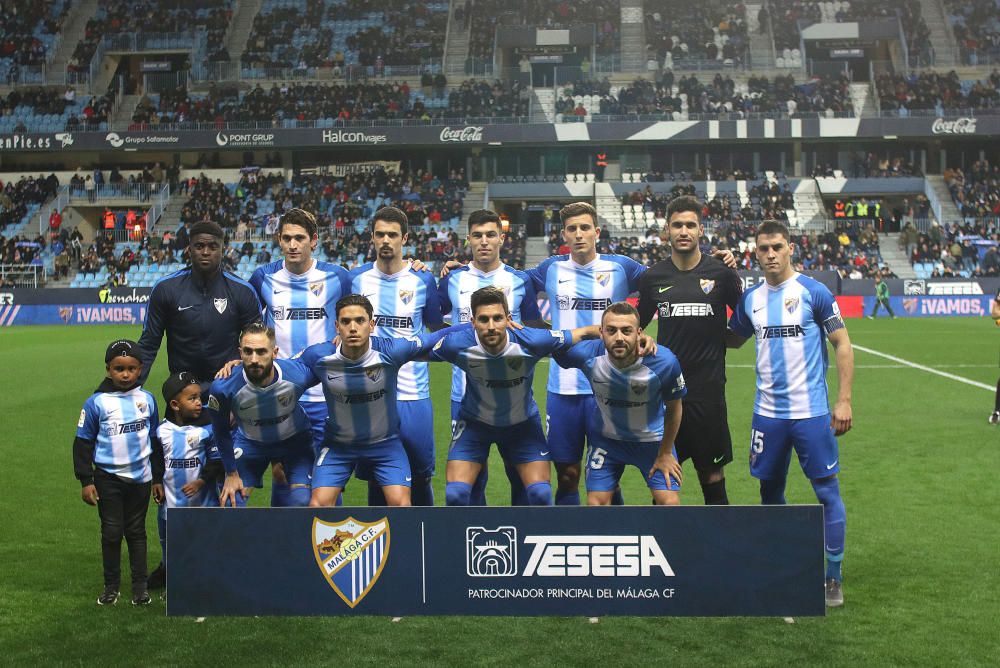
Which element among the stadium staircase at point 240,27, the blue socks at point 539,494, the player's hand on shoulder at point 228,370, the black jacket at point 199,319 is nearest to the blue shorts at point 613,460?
the blue socks at point 539,494

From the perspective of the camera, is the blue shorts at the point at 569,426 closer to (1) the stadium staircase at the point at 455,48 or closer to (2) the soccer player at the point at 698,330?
(2) the soccer player at the point at 698,330

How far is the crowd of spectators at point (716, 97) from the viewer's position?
149 ft

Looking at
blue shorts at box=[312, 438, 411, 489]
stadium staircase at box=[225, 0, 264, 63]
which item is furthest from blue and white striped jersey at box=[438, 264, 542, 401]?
stadium staircase at box=[225, 0, 264, 63]

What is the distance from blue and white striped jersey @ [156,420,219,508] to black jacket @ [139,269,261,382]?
1.78ft

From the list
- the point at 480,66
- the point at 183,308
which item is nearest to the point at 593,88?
the point at 480,66

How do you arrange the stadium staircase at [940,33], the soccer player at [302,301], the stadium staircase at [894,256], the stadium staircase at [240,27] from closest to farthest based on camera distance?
the soccer player at [302,301] < the stadium staircase at [894,256] < the stadium staircase at [940,33] < the stadium staircase at [240,27]

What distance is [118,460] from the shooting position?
20.4 ft

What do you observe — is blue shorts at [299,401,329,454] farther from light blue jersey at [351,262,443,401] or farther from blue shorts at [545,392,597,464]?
blue shorts at [545,392,597,464]

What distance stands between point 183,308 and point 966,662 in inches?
198

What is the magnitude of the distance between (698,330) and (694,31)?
4710 cm

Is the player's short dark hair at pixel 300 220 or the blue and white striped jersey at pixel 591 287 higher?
the player's short dark hair at pixel 300 220

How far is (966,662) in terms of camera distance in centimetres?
500

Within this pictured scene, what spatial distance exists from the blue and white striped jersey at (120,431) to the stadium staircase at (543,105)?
4099 centimetres

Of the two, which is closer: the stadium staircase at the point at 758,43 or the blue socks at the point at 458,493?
the blue socks at the point at 458,493
